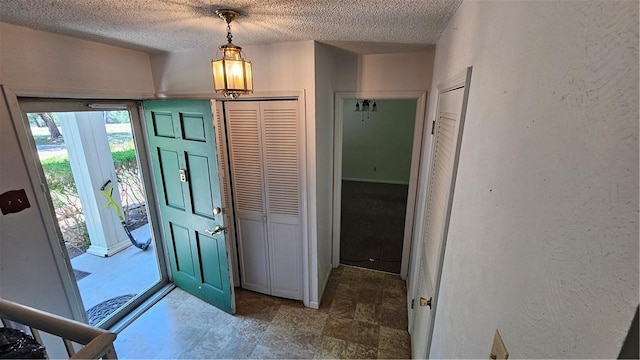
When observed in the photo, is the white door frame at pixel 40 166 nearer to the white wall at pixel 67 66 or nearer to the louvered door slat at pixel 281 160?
the white wall at pixel 67 66

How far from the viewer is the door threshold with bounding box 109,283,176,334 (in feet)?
7.34

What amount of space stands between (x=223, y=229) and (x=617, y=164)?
226 cm

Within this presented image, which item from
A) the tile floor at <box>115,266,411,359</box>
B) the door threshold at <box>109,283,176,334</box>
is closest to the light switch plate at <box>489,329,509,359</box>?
the tile floor at <box>115,266,411,359</box>

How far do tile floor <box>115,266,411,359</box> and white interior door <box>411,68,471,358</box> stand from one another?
42cm

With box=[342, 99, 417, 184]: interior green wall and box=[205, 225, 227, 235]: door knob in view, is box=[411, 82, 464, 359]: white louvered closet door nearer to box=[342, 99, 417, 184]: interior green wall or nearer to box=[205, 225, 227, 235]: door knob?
box=[205, 225, 227, 235]: door knob

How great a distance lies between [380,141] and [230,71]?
16.9 ft

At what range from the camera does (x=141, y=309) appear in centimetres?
243

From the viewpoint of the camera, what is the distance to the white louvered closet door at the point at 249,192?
2.23 metres

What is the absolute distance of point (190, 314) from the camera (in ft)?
A: 7.89

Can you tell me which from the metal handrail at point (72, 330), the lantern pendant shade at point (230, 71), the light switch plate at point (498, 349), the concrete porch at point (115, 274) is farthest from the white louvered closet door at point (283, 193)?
the light switch plate at point (498, 349)

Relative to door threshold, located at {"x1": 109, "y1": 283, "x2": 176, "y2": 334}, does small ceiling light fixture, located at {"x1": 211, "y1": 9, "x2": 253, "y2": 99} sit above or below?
above

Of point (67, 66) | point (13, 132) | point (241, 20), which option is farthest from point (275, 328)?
point (67, 66)

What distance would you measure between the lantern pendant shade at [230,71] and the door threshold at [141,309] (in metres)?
2.27

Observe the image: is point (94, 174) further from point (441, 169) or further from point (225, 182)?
point (441, 169)
